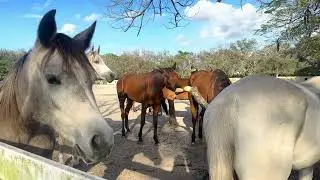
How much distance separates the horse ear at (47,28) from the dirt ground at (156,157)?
393cm

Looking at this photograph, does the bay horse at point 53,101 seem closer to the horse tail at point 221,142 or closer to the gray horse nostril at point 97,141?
the gray horse nostril at point 97,141

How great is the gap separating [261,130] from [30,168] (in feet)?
6.29

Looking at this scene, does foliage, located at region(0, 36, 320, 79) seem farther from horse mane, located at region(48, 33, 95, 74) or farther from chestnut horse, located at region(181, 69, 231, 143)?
horse mane, located at region(48, 33, 95, 74)

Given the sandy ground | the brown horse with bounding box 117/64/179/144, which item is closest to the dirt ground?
the sandy ground

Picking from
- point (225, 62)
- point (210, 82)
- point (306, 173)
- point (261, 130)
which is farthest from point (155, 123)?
point (225, 62)

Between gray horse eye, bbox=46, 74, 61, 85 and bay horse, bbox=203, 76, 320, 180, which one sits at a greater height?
gray horse eye, bbox=46, 74, 61, 85

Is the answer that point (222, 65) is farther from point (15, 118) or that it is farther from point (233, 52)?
point (15, 118)

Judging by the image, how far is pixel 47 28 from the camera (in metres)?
2.36

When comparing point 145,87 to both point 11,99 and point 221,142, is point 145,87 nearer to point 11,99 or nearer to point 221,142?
point 221,142

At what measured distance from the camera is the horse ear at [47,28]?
232cm

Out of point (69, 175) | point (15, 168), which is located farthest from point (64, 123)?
point (69, 175)

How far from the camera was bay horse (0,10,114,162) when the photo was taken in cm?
218

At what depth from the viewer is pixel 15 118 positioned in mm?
2641

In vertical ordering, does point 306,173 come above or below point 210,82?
below
